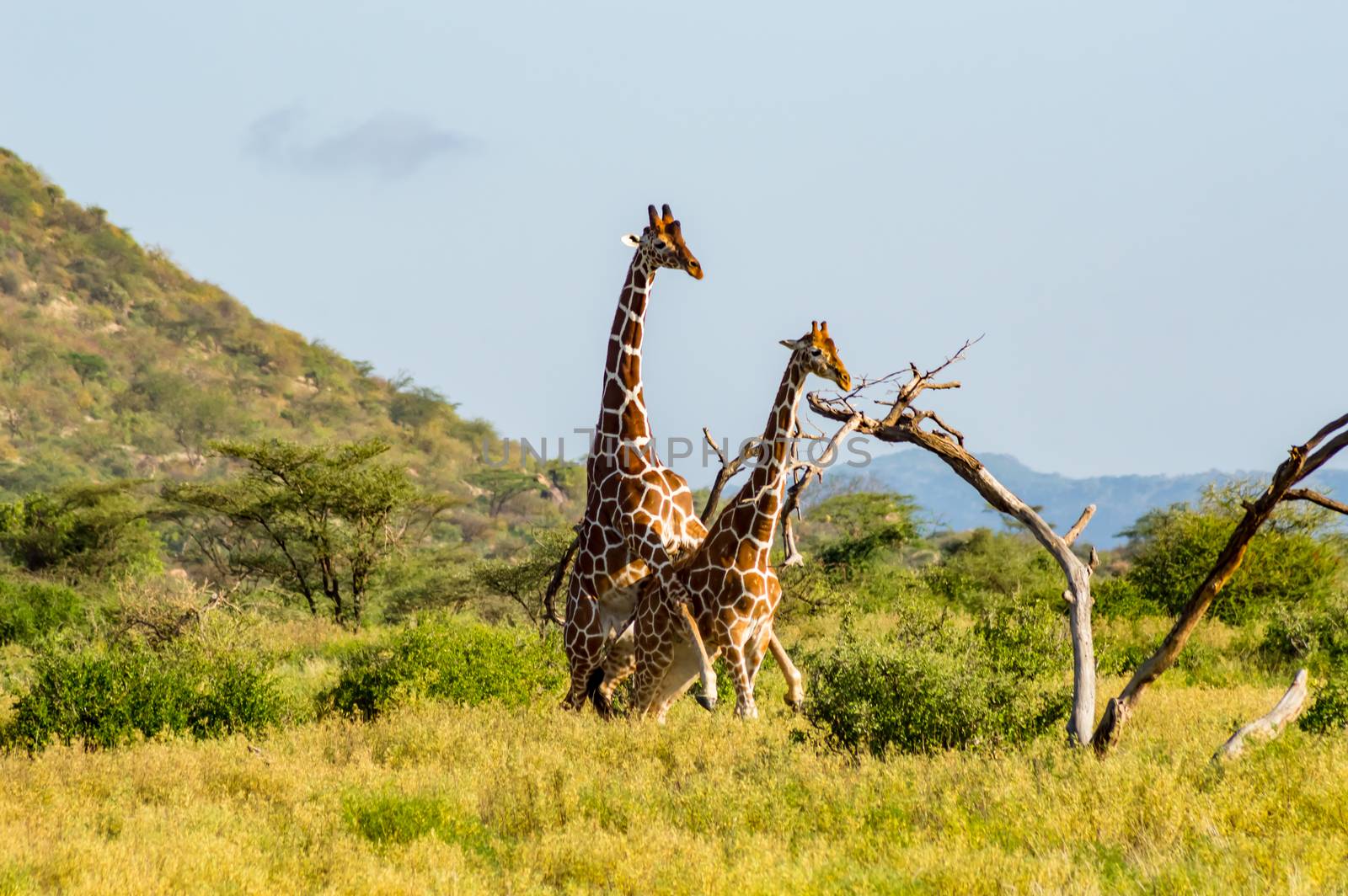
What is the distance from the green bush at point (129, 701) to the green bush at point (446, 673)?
0.85 m

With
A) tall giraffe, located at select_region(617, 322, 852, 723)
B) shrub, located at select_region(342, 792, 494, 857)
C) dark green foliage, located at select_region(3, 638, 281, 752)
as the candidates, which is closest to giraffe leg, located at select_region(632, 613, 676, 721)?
tall giraffe, located at select_region(617, 322, 852, 723)

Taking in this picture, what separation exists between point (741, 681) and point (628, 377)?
2.26 meters

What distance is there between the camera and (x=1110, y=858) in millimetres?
5586

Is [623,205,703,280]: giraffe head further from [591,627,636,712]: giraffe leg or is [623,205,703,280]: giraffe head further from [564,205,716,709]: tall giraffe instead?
[591,627,636,712]: giraffe leg

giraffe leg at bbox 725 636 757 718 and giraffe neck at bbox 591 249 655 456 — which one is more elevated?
giraffe neck at bbox 591 249 655 456

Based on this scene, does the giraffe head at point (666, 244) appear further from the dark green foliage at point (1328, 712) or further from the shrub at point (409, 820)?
the dark green foliage at point (1328, 712)

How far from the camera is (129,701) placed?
9.44m

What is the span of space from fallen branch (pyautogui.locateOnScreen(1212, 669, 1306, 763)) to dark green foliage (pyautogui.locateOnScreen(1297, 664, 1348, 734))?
0.49m

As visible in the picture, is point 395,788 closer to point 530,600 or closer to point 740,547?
point 740,547

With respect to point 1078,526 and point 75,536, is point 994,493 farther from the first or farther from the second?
point 75,536

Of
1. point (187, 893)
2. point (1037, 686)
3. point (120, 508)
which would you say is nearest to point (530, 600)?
point (120, 508)

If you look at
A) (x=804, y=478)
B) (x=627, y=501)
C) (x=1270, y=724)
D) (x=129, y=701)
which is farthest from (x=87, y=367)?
(x=1270, y=724)

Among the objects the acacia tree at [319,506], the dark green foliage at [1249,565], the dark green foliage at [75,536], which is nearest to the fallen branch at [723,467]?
the dark green foliage at [1249,565]

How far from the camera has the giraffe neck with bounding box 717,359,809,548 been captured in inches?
331
